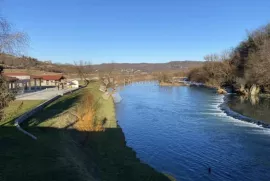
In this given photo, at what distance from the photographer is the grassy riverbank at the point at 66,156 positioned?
45.3 ft

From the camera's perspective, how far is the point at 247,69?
6381cm

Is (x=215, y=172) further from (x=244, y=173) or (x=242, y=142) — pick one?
(x=242, y=142)

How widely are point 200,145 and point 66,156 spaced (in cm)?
1087

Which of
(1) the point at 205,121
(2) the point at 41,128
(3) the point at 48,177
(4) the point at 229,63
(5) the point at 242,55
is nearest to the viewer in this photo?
(3) the point at 48,177

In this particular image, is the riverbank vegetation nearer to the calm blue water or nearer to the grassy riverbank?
the calm blue water

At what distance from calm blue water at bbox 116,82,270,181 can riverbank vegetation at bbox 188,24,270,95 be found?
68.4 ft

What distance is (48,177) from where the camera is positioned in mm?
13078

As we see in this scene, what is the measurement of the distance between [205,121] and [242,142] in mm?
9698

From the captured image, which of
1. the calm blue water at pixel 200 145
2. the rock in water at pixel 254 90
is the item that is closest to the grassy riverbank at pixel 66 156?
the calm blue water at pixel 200 145

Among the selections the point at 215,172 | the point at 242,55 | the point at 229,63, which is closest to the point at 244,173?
the point at 215,172

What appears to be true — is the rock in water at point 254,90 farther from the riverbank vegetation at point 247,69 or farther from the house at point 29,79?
the house at point 29,79

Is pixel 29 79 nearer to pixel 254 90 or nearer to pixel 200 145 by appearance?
pixel 254 90

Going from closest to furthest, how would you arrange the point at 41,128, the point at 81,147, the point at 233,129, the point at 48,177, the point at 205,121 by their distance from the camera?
the point at 48,177 → the point at 81,147 → the point at 41,128 → the point at 233,129 → the point at 205,121

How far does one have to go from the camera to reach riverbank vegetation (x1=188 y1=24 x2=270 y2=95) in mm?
53103
